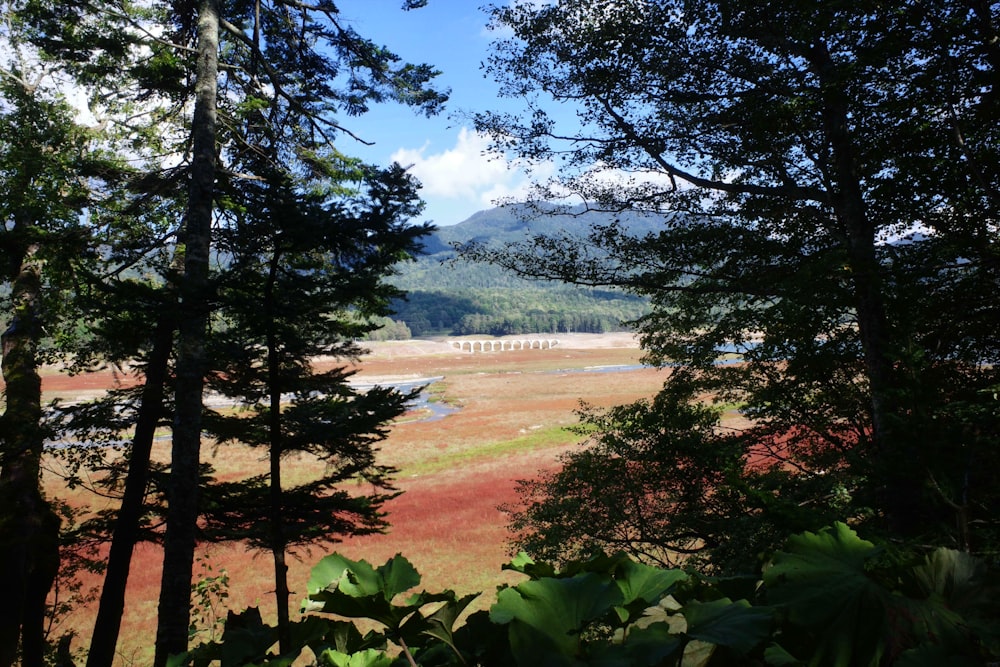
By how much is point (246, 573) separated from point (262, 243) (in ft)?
38.1

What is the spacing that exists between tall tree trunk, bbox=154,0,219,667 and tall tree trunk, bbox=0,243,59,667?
2961 millimetres

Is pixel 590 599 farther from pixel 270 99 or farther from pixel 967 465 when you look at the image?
pixel 270 99

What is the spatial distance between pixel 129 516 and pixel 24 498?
181 cm

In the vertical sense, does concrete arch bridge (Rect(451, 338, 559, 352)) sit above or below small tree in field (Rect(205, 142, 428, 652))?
below

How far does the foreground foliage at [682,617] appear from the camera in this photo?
2.23 feet

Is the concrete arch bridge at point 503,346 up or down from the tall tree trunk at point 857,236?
down

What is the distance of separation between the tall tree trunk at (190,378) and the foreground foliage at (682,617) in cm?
720

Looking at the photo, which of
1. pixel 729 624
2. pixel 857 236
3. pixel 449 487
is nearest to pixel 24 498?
pixel 729 624

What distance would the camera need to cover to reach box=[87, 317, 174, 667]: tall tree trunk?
27.6 ft

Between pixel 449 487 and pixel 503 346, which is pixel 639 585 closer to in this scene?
pixel 449 487

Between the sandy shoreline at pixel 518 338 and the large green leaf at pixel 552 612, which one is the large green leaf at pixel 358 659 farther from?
the sandy shoreline at pixel 518 338

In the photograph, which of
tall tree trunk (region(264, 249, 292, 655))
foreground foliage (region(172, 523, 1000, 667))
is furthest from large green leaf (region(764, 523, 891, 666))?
tall tree trunk (region(264, 249, 292, 655))

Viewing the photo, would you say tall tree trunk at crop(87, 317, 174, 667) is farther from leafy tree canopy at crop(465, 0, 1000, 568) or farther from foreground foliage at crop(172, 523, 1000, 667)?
foreground foliage at crop(172, 523, 1000, 667)

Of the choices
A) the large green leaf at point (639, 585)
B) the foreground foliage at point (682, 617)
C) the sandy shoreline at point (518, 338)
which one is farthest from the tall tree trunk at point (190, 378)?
the sandy shoreline at point (518, 338)
